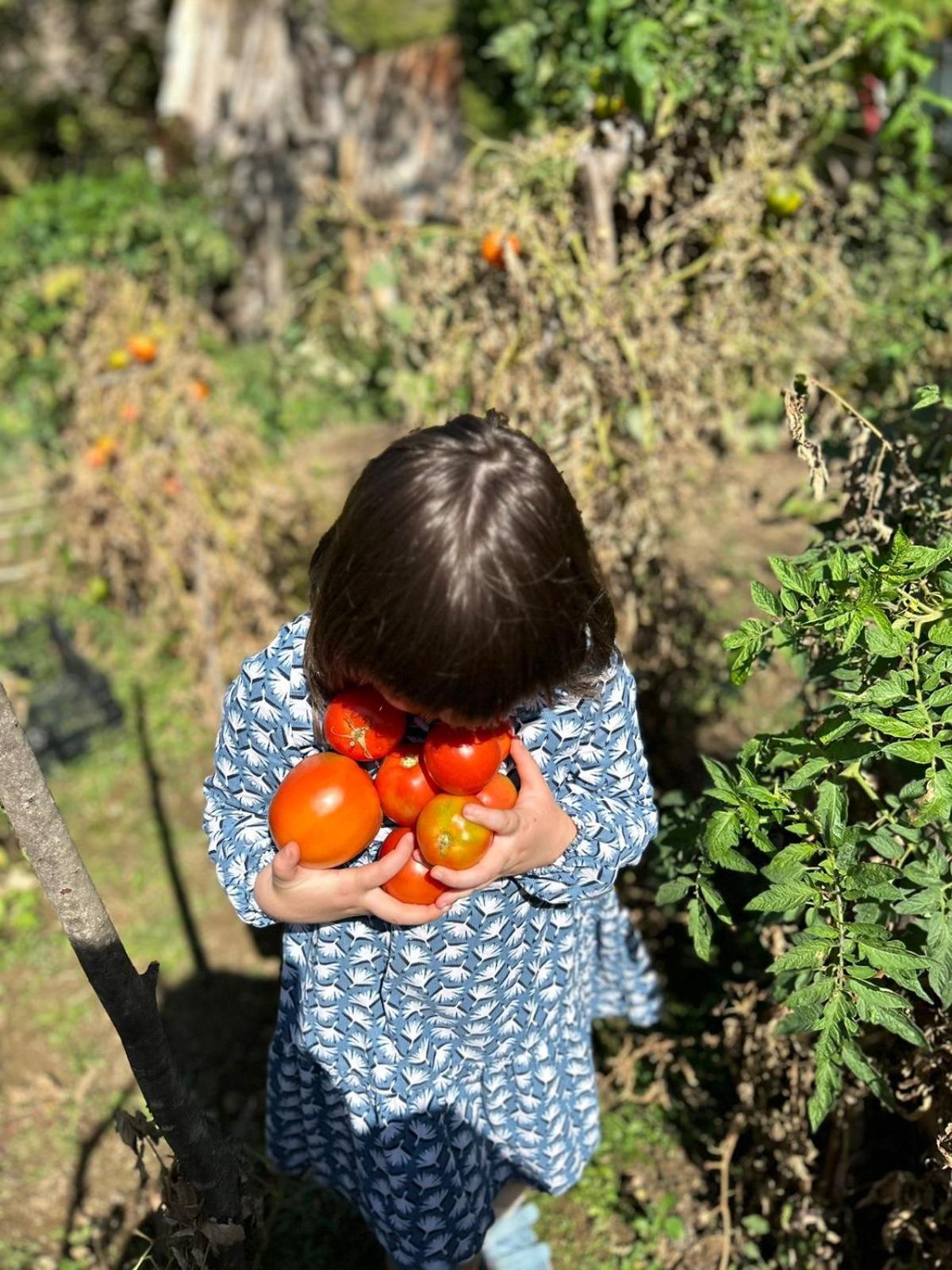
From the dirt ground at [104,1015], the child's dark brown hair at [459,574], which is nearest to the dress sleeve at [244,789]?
the child's dark brown hair at [459,574]

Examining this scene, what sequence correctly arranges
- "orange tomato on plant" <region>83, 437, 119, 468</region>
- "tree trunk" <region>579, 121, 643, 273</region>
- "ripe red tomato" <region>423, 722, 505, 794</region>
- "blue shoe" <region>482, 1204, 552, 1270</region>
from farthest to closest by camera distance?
"orange tomato on plant" <region>83, 437, 119, 468</region>
"tree trunk" <region>579, 121, 643, 273</region>
"blue shoe" <region>482, 1204, 552, 1270</region>
"ripe red tomato" <region>423, 722, 505, 794</region>

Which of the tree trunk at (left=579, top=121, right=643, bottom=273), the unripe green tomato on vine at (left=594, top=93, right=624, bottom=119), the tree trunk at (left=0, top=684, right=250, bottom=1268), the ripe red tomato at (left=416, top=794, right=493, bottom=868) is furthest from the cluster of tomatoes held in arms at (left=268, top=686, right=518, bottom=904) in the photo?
the unripe green tomato on vine at (left=594, top=93, right=624, bottom=119)

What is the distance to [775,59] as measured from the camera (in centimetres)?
237

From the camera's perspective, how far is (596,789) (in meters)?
1.59

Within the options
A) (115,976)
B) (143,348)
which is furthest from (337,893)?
(143,348)

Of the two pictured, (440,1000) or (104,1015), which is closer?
(440,1000)

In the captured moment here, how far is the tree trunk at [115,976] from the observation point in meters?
1.25

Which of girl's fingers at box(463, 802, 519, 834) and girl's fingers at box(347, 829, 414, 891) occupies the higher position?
girl's fingers at box(463, 802, 519, 834)

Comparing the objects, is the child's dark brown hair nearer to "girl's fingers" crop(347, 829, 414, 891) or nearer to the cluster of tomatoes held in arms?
the cluster of tomatoes held in arms

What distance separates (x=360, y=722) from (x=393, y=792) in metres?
0.11

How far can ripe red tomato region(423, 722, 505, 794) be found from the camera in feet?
4.28

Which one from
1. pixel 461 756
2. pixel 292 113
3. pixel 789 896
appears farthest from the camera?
pixel 292 113

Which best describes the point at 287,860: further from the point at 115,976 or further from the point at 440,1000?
the point at 440,1000

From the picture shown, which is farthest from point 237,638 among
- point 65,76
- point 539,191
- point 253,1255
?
point 65,76
